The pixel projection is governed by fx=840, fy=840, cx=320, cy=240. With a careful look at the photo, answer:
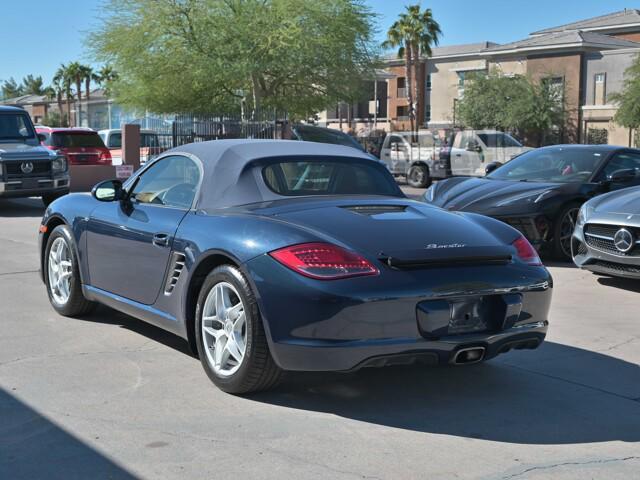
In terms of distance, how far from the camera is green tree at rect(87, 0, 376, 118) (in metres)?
26.5

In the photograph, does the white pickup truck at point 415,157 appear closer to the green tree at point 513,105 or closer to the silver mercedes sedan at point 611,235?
the silver mercedes sedan at point 611,235

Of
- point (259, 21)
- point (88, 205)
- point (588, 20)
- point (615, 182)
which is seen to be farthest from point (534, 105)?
point (88, 205)

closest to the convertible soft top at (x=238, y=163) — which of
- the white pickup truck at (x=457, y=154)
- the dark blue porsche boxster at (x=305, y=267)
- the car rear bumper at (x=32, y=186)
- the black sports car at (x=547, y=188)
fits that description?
the dark blue porsche boxster at (x=305, y=267)

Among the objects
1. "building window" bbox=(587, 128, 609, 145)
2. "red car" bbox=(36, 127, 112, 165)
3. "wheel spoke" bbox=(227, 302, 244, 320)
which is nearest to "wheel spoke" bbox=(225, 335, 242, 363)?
"wheel spoke" bbox=(227, 302, 244, 320)

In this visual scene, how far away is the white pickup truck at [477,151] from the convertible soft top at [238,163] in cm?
2041

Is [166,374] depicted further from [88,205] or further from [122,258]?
[88,205]

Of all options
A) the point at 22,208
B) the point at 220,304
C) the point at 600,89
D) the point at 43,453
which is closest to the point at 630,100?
the point at 600,89

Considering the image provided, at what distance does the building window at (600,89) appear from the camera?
157 ft

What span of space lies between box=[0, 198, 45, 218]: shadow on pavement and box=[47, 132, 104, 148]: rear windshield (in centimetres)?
418

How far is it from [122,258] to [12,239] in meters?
7.32

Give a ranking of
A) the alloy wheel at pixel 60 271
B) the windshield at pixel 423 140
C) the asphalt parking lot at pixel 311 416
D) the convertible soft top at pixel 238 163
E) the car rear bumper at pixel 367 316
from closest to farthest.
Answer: the asphalt parking lot at pixel 311 416 → the car rear bumper at pixel 367 316 → the convertible soft top at pixel 238 163 → the alloy wheel at pixel 60 271 → the windshield at pixel 423 140

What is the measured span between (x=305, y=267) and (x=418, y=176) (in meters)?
22.7

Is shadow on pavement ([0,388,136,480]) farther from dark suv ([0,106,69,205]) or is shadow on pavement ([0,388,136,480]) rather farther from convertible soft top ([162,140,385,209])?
dark suv ([0,106,69,205])

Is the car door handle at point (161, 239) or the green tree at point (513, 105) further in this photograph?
the green tree at point (513, 105)
